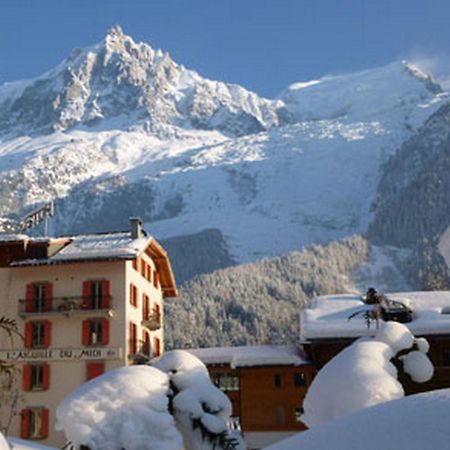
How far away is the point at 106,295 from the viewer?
47.0 metres

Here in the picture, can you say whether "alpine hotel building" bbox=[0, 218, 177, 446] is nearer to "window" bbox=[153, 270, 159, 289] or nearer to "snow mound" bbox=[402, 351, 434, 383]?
"window" bbox=[153, 270, 159, 289]

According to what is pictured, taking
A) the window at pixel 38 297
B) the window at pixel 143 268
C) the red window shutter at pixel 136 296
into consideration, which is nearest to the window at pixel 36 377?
the window at pixel 38 297

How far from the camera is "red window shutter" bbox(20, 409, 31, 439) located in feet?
147

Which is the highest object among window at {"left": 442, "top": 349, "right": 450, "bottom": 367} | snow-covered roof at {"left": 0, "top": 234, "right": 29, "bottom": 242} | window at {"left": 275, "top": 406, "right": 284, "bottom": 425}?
snow-covered roof at {"left": 0, "top": 234, "right": 29, "bottom": 242}

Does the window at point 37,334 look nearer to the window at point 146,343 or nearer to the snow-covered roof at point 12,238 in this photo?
the snow-covered roof at point 12,238

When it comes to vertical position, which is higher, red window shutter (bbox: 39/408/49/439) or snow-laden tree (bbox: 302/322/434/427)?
red window shutter (bbox: 39/408/49/439)

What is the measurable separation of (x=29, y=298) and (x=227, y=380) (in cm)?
1263

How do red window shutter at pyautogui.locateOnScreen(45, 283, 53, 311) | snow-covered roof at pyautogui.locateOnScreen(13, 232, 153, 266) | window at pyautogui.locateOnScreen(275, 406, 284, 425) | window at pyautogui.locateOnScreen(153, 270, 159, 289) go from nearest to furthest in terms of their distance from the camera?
window at pyautogui.locateOnScreen(275, 406, 284, 425)
snow-covered roof at pyautogui.locateOnScreen(13, 232, 153, 266)
red window shutter at pyautogui.locateOnScreen(45, 283, 53, 311)
window at pyautogui.locateOnScreen(153, 270, 159, 289)

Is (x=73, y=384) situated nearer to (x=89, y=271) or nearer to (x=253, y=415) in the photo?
(x=89, y=271)

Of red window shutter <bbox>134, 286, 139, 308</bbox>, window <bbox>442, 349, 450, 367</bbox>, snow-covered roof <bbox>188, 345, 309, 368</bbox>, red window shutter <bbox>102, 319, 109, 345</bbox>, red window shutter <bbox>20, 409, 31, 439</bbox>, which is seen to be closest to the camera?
window <bbox>442, 349, 450, 367</bbox>

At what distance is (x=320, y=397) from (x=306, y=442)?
6518mm

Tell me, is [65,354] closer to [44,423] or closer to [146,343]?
[44,423]

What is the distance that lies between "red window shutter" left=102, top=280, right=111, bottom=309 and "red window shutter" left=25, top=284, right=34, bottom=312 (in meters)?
4.42

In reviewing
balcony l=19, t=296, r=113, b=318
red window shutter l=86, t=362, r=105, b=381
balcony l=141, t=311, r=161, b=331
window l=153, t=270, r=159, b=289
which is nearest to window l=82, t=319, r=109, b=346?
balcony l=19, t=296, r=113, b=318
